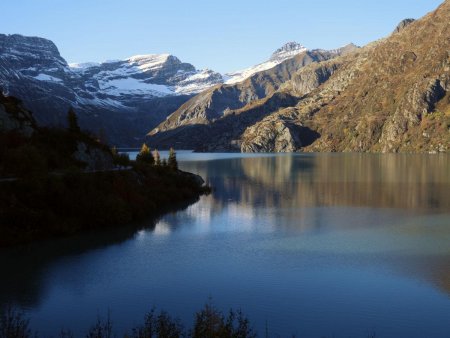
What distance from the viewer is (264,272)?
1646 inches

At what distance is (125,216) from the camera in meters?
66.1

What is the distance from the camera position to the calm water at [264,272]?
104 ft

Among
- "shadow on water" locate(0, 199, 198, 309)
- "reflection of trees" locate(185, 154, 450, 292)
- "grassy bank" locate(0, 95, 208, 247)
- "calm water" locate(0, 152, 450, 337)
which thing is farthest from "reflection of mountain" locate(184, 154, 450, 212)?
"shadow on water" locate(0, 199, 198, 309)

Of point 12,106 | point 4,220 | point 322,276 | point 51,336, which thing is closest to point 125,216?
point 4,220

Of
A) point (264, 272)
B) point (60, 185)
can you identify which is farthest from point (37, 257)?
point (264, 272)

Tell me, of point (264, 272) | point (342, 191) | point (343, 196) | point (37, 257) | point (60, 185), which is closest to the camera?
point (264, 272)

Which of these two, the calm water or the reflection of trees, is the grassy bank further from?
the reflection of trees

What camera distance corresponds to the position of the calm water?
31.8 m

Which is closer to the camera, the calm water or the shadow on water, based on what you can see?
the calm water

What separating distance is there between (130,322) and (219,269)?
43.6 ft

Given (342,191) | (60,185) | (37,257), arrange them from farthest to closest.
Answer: (342,191) → (60,185) → (37,257)

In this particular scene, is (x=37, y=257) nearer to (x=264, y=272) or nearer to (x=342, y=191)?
(x=264, y=272)

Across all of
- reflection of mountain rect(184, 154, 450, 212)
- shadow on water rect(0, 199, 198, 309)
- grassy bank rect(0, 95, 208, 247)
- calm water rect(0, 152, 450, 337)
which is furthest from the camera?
reflection of mountain rect(184, 154, 450, 212)

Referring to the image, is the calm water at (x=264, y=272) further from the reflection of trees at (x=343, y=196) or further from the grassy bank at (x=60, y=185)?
Answer: the grassy bank at (x=60, y=185)
